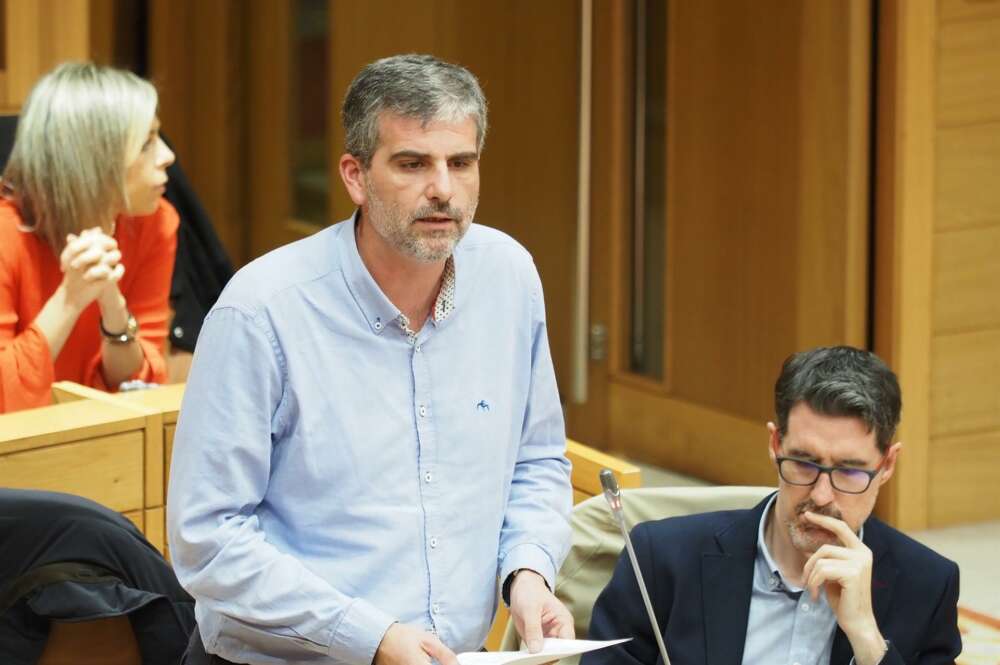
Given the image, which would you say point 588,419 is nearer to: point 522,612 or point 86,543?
point 86,543

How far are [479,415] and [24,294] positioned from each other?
1.78 m

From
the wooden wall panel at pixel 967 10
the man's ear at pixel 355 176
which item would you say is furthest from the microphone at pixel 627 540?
the wooden wall panel at pixel 967 10

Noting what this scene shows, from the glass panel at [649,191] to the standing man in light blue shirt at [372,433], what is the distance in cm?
336

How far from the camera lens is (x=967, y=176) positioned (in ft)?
15.5

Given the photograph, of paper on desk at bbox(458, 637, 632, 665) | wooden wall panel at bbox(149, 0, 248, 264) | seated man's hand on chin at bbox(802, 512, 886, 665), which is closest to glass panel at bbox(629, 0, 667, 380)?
wooden wall panel at bbox(149, 0, 248, 264)

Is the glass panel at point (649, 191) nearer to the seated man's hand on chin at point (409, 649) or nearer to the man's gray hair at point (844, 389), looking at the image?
the man's gray hair at point (844, 389)

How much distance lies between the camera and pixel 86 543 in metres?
2.67

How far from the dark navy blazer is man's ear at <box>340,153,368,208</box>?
27.1 inches

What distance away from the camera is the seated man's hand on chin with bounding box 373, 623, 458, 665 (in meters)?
1.99

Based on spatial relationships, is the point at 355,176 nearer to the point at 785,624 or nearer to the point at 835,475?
the point at 835,475

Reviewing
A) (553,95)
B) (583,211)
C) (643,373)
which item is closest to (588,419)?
(643,373)

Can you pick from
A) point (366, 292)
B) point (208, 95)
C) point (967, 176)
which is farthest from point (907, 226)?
point (208, 95)

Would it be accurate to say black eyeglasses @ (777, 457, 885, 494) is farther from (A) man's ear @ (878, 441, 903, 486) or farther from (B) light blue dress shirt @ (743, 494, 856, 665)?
(B) light blue dress shirt @ (743, 494, 856, 665)

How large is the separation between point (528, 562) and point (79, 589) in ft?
2.87
